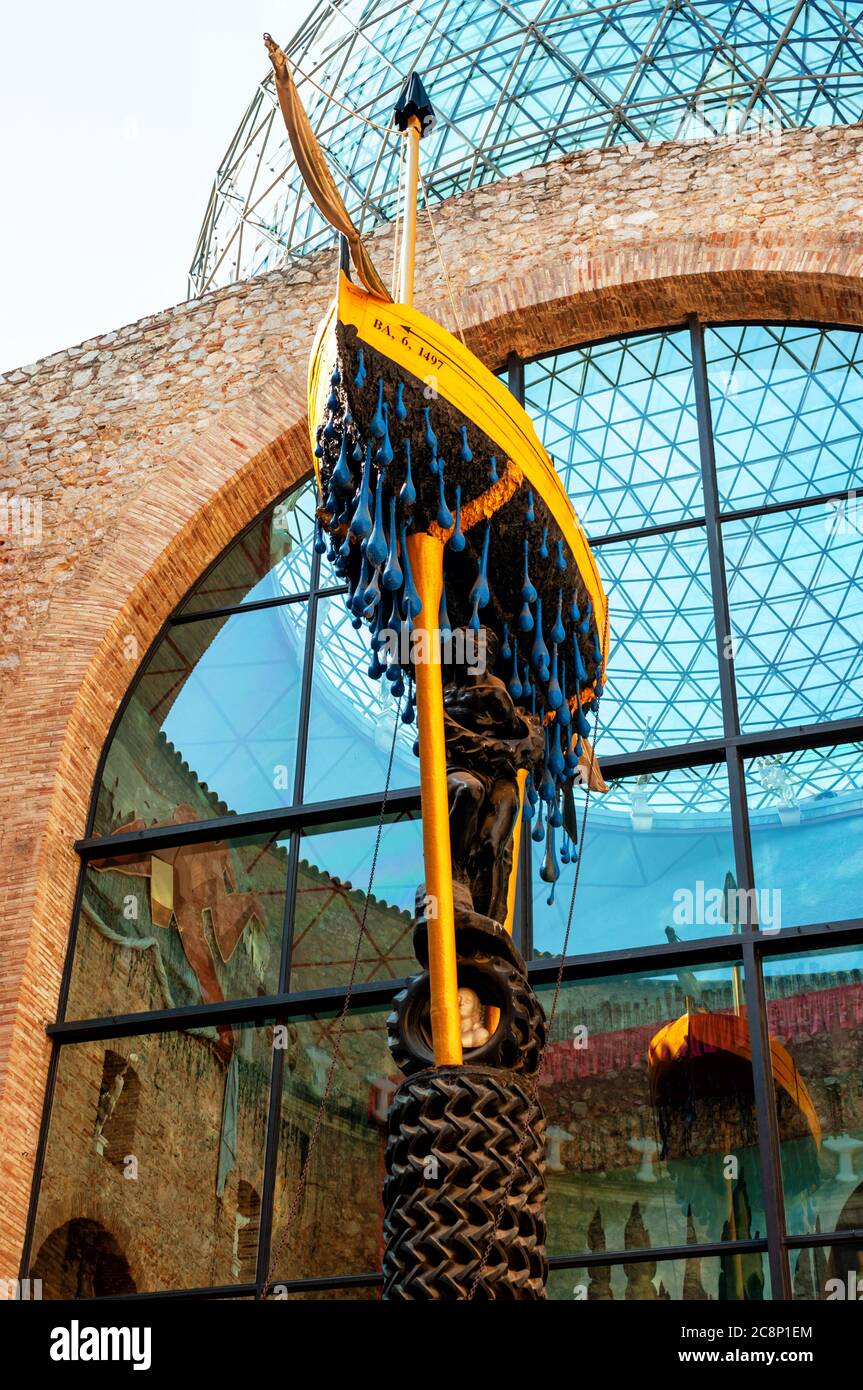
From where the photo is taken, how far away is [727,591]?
11.9 meters

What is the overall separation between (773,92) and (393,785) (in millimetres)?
13884

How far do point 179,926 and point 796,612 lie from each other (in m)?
5.44

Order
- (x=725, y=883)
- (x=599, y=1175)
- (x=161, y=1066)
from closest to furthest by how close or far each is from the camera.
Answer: (x=599, y=1175) < (x=725, y=883) < (x=161, y=1066)

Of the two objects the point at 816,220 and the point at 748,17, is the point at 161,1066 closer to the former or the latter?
the point at 816,220

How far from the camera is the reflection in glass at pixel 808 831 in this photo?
10.4m

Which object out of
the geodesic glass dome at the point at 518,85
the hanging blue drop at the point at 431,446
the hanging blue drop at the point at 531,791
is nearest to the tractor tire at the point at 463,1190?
the hanging blue drop at the point at 531,791

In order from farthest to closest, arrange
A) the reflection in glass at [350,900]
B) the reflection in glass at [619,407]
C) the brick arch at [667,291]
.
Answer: the reflection in glass at [619,407], the brick arch at [667,291], the reflection in glass at [350,900]

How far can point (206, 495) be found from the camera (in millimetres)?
13500

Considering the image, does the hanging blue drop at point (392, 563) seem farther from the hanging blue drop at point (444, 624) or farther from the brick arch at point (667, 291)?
the brick arch at point (667, 291)

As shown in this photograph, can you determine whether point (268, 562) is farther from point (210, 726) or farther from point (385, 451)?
point (385, 451)

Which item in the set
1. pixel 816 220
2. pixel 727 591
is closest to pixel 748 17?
pixel 816 220

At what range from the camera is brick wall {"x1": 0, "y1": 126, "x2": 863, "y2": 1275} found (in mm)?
12648

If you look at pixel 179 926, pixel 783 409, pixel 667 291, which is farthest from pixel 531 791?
pixel 667 291

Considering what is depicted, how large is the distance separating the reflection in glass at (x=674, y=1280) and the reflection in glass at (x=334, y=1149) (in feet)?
4.43
